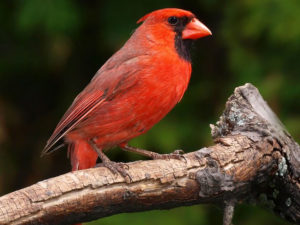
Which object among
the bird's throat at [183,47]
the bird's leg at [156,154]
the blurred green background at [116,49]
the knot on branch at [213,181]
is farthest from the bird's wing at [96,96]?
the knot on branch at [213,181]

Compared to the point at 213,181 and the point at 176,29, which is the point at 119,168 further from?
the point at 176,29

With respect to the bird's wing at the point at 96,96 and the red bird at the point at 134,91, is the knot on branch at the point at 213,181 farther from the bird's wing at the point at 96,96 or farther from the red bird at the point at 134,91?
the bird's wing at the point at 96,96

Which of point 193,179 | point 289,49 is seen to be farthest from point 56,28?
point 193,179

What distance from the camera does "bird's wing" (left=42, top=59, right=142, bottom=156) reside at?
13.3ft

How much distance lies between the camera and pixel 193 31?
4262 millimetres

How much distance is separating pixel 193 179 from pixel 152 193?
24 cm

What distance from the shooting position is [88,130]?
408 cm

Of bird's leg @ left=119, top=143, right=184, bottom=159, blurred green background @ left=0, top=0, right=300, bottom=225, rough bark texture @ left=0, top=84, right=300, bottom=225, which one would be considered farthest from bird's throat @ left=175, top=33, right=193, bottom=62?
bird's leg @ left=119, top=143, right=184, bottom=159

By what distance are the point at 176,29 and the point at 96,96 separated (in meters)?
0.71

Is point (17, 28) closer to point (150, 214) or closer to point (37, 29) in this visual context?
point (37, 29)

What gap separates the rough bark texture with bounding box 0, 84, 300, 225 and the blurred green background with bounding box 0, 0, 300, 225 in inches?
39.3

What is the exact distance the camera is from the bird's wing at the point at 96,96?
404 cm

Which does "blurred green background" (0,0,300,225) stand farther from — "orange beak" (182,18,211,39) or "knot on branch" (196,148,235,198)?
"knot on branch" (196,148,235,198)

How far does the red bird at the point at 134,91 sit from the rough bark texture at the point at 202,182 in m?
0.43
